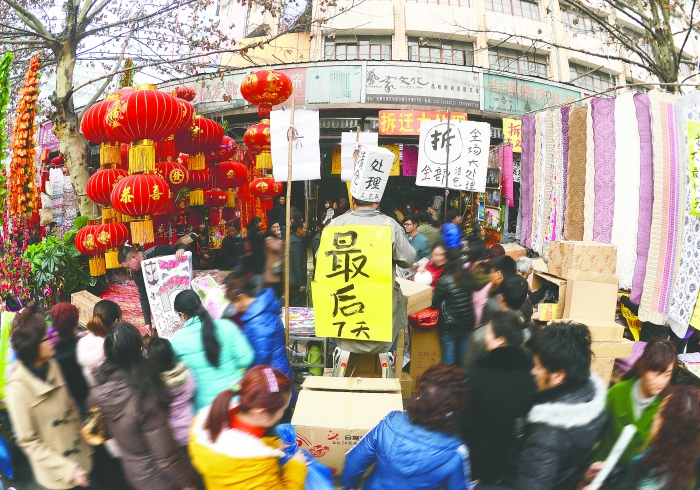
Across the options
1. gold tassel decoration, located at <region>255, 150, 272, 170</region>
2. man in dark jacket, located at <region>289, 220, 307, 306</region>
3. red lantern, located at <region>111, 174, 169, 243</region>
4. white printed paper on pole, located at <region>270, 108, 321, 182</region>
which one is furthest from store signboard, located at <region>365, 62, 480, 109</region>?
white printed paper on pole, located at <region>270, 108, 321, 182</region>

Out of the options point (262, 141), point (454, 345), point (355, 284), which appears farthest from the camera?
point (262, 141)

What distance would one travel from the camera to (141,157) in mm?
7766

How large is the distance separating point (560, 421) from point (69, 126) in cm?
1113

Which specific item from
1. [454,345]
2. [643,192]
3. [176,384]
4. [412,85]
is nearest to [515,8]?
[412,85]

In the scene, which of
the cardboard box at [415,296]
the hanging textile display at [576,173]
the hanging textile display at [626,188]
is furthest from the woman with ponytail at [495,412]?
the hanging textile display at [576,173]

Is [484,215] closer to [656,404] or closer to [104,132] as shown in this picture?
[104,132]

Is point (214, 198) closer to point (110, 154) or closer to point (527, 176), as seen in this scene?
point (110, 154)

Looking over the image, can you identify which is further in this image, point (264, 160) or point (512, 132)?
point (512, 132)

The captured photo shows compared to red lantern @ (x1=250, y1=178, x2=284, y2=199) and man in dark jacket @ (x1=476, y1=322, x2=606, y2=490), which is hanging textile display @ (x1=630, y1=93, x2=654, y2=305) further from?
red lantern @ (x1=250, y1=178, x2=284, y2=199)

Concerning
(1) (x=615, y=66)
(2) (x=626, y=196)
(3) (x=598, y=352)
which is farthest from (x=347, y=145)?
(1) (x=615, y=66)

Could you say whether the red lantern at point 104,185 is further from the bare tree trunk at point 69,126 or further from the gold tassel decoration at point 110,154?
the bare tree trunk at point 69,126

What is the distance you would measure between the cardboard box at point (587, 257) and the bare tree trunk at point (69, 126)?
9.26 metres

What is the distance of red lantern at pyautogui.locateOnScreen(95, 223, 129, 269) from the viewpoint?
8078 mm

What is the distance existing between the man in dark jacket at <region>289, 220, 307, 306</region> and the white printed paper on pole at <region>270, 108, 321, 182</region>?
1.61 metres
